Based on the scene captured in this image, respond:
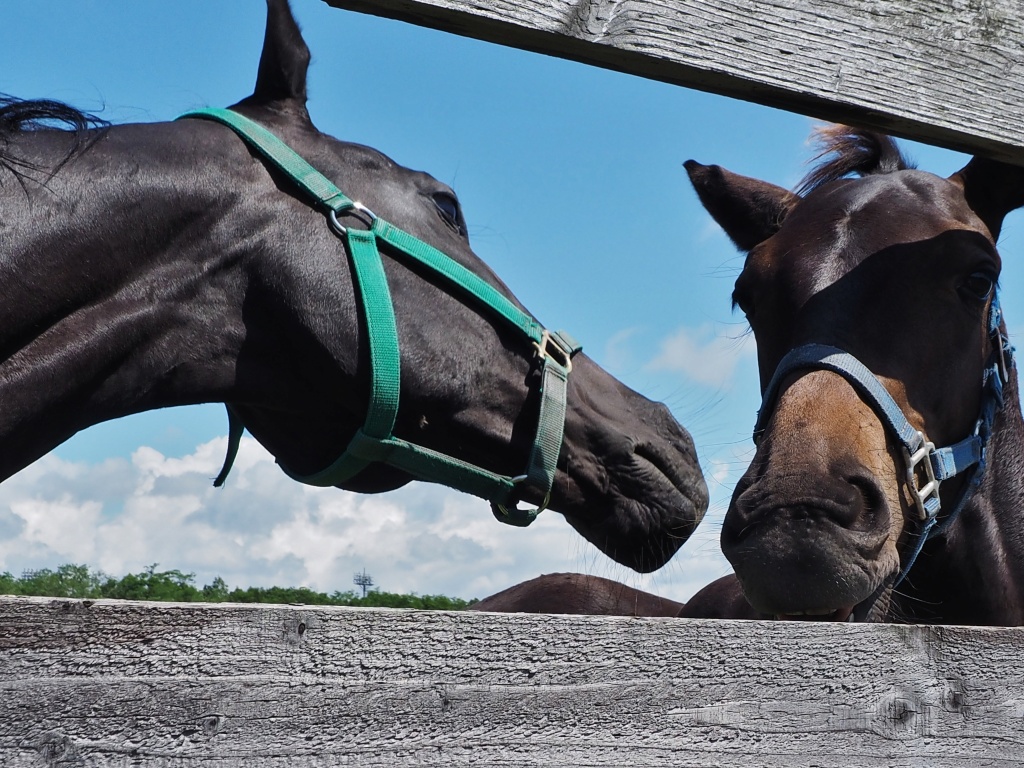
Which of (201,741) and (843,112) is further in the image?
(843,112)

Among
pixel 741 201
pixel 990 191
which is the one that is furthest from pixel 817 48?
pixel 741 201

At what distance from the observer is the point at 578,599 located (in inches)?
234

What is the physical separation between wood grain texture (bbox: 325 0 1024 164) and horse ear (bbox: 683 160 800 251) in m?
1.94

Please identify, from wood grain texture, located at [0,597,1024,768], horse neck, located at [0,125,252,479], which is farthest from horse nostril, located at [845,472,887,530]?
horse neck, located at [0,125,252,479]

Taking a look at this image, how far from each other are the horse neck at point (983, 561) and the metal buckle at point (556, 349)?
1279 mm

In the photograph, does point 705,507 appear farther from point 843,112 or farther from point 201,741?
point 201,741

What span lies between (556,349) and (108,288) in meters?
1.19

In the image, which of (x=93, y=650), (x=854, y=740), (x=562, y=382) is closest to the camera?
(x=93, y=650)

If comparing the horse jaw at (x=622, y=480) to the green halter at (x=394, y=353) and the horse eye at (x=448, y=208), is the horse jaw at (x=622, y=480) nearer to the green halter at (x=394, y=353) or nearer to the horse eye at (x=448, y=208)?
the green halter at (x=394, y=353)

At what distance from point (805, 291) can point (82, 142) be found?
201 centimetres

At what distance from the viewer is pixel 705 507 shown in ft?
9.34

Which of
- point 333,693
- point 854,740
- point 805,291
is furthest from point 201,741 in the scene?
point 805,291

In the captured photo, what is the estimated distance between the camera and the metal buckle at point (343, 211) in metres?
2.50

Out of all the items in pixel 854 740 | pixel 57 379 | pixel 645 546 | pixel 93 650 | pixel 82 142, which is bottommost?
pixel 854 740
